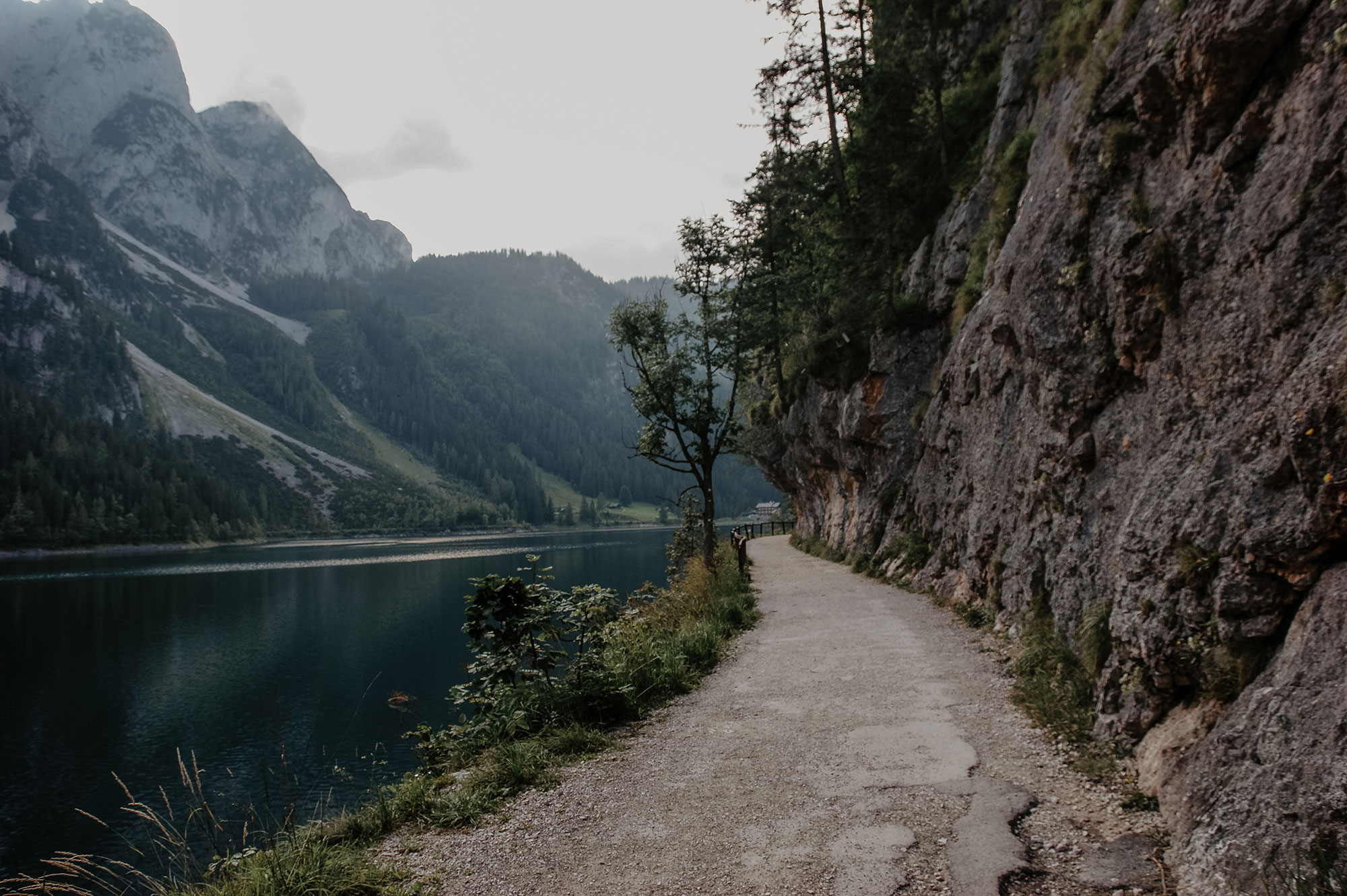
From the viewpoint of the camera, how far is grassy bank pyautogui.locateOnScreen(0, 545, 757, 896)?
5168 mm

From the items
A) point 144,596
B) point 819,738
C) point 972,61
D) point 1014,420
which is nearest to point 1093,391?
point 1014,420

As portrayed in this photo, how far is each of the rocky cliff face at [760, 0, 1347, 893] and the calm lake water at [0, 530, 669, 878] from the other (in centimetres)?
690

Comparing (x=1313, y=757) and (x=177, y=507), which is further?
(x=177, y=507)

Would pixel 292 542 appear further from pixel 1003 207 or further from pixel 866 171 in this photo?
pixel 1003 207

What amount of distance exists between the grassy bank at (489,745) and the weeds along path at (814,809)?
1.27 feet

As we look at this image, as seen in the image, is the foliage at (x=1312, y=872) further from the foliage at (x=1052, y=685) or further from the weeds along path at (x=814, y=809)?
the foliage at (x=1052, y=685)

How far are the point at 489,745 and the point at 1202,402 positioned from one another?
8206 mm

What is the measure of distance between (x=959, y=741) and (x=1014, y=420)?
6.35 metres

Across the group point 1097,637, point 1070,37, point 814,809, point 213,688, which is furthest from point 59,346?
point 1097,637

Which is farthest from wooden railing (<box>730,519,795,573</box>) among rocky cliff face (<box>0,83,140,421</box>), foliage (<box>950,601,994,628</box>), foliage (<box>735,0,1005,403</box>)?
rocky cliff face (<box>0,83,140,421</box>)

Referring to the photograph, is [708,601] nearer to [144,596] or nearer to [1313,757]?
[1313,757]

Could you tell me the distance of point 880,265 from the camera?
21453 mm

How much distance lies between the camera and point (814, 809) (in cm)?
566

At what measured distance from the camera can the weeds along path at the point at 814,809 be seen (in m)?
4.68
